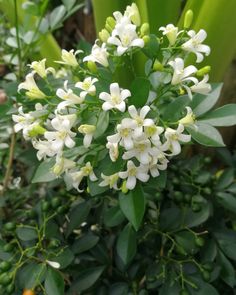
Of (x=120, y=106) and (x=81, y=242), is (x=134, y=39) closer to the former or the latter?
(x=120, y=106)

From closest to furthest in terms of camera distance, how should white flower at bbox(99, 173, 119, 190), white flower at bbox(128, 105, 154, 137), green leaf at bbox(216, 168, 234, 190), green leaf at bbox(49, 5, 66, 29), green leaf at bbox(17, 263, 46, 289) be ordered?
1. white flower at bbox(128, 105, 154, 137)
2. white flower at bbox(99, 173, 119, 190)
3. green leaf at bbox(17, 263, 46, 289)
4. green leaf at bbox(216, 168, 234, 190)
5. green leaf at bbox(49, 5, 66, 29)

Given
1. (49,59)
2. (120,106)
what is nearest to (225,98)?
(49,59)

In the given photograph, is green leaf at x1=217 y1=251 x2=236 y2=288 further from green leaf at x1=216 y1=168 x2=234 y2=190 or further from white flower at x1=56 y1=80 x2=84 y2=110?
white flower at x1=56 y1=80 x2=84 y2=110

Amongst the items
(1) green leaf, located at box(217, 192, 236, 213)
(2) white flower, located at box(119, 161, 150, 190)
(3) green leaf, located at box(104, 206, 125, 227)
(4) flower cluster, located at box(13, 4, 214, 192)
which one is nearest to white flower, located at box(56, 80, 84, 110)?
(4) flower cluster, located at box(13, 4, 214, 192)

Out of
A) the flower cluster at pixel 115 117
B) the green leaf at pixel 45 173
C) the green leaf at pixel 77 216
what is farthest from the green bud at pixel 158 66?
the green leaf at pixel 77 216

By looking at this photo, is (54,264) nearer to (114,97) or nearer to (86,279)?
(86,279)

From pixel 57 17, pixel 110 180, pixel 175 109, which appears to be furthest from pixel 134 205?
pixel 57 17
